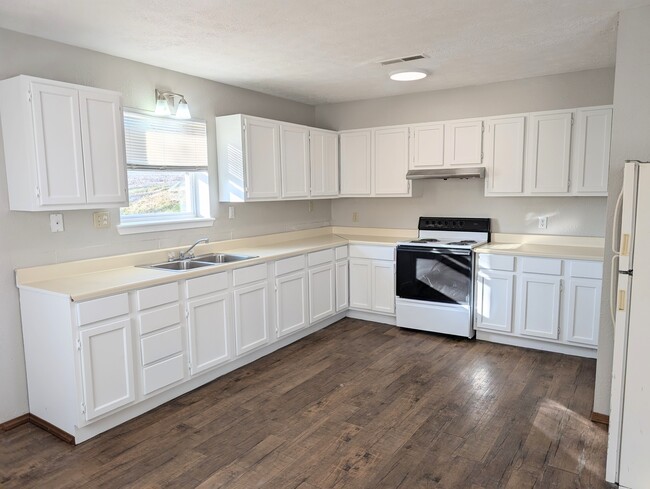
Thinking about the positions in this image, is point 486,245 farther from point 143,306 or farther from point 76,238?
point 76,238

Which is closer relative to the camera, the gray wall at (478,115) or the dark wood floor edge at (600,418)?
the dark wood floor edge at (600,418)

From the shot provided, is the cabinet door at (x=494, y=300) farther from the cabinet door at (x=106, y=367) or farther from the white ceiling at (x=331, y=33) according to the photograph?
the cabinet door at (x=106, y=367)

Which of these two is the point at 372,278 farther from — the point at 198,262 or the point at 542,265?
the point at 198,262

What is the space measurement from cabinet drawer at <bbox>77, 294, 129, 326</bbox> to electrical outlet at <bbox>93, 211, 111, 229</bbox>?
781mm

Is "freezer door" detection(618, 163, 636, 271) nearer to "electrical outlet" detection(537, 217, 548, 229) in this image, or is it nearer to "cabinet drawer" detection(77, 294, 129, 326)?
"electrical outlet" detection(537, 217, 548, 229)

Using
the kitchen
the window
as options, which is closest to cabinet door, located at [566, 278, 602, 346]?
the kitchen

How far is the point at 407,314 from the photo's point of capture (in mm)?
4586

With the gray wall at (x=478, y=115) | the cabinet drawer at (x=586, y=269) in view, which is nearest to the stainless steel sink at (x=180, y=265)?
the gray wall at (x=478, y=115)

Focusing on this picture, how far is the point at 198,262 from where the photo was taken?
144 inches

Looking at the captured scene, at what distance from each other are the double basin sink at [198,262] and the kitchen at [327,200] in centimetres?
Result: 20

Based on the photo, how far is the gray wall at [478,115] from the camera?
160 inches

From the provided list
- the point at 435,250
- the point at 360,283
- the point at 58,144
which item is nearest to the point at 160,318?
the point at 58,144

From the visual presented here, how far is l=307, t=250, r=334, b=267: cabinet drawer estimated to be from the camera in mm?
4367

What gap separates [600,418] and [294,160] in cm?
334
